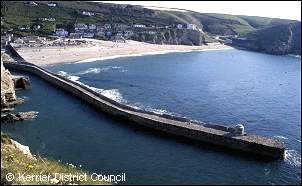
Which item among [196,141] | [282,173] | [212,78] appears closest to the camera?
[282,173]

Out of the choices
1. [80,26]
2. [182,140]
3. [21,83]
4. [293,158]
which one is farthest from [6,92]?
[80,26]

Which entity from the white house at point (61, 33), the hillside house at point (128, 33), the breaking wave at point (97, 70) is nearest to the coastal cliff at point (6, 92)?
the breaking wave at point (97, 70)

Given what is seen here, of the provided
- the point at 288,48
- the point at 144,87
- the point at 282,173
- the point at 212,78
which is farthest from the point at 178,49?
the point at 282,173

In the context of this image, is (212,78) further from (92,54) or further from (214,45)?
(214,45)

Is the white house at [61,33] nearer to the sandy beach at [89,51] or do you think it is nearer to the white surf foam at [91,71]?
the sandy beach at [89,51]

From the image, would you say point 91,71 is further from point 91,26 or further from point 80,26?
point 91,26
